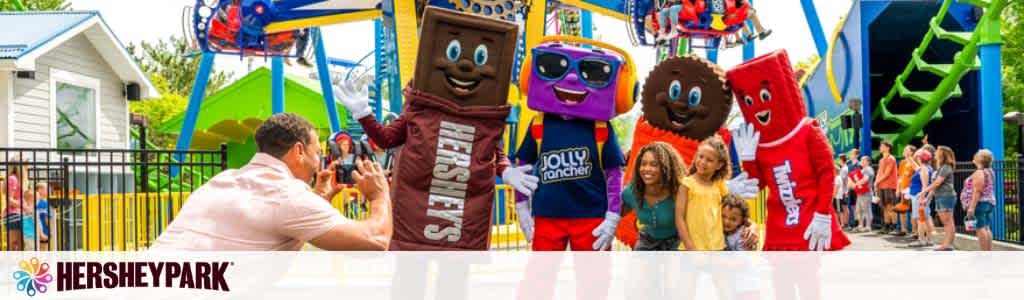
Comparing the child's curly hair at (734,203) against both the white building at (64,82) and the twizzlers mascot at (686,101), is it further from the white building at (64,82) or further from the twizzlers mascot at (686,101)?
the white building at (64,82)

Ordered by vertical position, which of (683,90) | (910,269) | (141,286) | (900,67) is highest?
(900,67)

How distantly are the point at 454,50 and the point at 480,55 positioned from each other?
14cm

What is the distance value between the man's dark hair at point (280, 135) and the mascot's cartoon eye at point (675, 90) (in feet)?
9.33

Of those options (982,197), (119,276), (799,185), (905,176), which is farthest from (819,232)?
(905,176)

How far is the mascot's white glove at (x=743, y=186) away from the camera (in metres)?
5.54

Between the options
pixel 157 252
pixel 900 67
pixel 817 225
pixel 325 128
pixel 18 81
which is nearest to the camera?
pixel 157 252

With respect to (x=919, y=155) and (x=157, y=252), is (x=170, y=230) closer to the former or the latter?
(x=157, y=252)

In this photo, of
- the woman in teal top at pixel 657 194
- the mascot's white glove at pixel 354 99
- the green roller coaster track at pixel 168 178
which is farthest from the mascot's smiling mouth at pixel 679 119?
the green roller coaster track at pixel 168 178

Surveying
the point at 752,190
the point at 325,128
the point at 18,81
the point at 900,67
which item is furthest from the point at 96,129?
the point at 900,67

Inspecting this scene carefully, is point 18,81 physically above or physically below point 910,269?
above

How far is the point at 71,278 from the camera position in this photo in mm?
3738

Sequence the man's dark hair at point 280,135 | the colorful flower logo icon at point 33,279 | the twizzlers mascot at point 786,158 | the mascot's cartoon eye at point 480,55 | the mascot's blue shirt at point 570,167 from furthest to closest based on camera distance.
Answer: the mascot's blue shirt at point 570,167, the mascot's cartoon eye at point 480,55, the twizzlers mascot at point 786,158, the colorful flower logo icon at point 33,279, the man's dark hair at point 280,135

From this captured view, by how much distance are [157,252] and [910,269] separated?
6485 mm

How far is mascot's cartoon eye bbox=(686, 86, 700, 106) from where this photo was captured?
19.3 feet
